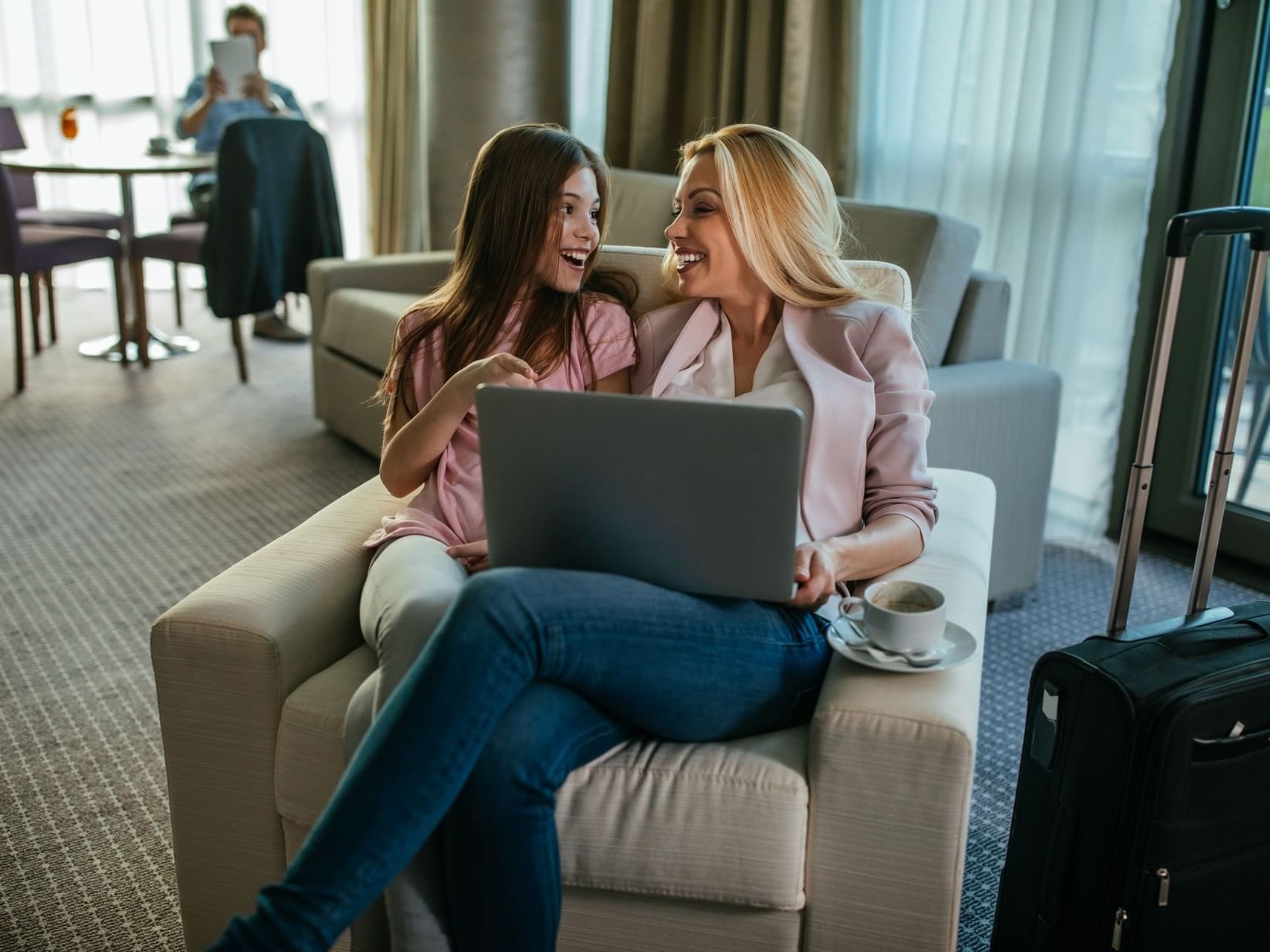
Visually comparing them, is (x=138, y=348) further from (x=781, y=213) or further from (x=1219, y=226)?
(x=1219, y=226)

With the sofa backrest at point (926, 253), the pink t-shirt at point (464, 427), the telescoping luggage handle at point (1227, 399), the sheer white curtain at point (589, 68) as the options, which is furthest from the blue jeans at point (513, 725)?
the sheer white curtain at point (589, 68)

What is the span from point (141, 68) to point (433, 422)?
4.82 metres

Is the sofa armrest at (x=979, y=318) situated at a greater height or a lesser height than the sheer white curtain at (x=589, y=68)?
lesser

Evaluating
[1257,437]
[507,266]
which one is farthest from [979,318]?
[507,266]

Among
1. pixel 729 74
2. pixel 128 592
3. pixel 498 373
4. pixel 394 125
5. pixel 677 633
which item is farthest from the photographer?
pixel 394 125

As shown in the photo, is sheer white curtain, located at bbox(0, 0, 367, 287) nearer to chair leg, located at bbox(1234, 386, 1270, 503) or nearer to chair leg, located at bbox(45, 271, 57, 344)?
chair leg, located at bbox(45, 271, 57, 344)

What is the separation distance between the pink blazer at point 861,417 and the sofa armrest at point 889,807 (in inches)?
11.4

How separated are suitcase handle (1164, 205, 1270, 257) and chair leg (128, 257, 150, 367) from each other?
12.0 ft

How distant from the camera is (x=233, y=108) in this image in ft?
15.5

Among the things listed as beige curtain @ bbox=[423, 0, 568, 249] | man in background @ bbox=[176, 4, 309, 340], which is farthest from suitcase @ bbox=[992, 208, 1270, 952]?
man in background @ bbox=[176, 4, 309, 340]

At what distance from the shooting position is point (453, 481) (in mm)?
1688

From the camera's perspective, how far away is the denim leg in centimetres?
121

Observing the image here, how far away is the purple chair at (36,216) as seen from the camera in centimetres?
461

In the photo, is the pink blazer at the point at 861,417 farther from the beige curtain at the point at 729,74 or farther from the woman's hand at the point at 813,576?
the beige curtain at the point at 729,74
